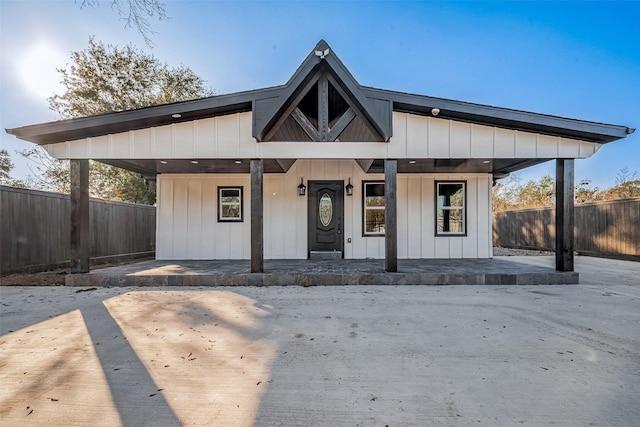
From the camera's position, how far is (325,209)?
7777mm

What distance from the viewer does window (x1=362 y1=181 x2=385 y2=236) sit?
25.6ft

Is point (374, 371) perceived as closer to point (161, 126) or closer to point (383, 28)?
point (161, 126)

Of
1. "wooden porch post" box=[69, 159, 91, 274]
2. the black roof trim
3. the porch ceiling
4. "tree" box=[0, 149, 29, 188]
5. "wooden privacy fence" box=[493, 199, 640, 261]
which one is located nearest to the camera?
the black roof trim

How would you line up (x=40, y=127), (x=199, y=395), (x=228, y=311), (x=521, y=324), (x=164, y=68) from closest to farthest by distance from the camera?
1. (x=199, y=395)
2. (x=521, y=324)
3. (x=228, y=311)
4. (x=40, y=127)
5. (x=164, y=68)

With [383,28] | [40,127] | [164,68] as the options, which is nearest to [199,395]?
[40,127]

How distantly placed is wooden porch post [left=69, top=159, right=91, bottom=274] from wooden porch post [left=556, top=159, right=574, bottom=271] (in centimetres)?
862

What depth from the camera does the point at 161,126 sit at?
5.36 metres

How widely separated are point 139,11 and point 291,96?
2309 mm

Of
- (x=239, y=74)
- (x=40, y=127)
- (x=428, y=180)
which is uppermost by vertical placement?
(x=239, y=74)

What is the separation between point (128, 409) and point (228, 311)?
6.46ft

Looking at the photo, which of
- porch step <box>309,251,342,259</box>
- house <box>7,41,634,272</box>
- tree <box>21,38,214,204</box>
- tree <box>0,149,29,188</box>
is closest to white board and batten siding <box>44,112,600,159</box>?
house <box>7,41,634,272</box>

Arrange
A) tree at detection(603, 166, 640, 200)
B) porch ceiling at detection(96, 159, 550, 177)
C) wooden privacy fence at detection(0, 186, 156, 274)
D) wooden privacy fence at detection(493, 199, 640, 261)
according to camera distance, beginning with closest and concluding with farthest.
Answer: wooden privacy fence at detection(0, 186, 156, 274) → porch ceiling at detection(96, 159, 550, 177) → wooden privacy fence at detection(493, 199, 640, 261) → tree at detection(603, 166, 640, 200)

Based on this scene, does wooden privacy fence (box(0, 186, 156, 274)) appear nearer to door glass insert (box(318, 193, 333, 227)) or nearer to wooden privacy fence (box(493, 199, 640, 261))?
door glass insert (box(318, 193, 333, 227))

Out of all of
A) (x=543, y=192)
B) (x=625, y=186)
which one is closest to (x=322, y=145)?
(x=625, y=186)
